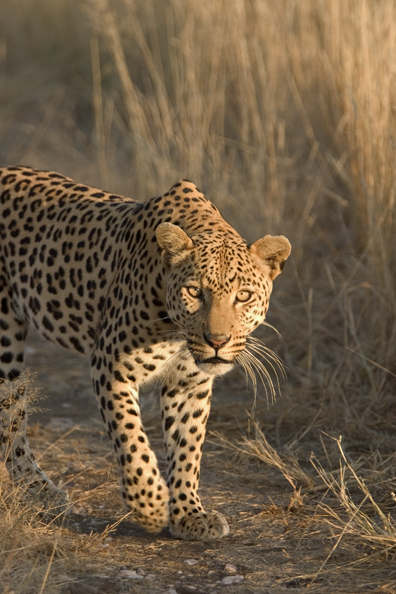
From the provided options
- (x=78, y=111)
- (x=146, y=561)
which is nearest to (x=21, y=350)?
(x=146, y=561)

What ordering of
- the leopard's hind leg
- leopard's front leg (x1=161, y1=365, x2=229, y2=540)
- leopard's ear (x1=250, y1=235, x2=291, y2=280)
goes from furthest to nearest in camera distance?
1. the leopard's hind leg
2. leopard's front leg (x1=161, y1=365, x2=229, y2=540)
3. leopard's ear (x1=250, y1=235, x2=291, y2=280)

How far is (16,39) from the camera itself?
480 inches

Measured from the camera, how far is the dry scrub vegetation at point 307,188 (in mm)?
5012

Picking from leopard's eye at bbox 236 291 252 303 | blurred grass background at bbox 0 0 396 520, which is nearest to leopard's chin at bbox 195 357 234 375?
leopard's eye at bbox 236 291 252 303

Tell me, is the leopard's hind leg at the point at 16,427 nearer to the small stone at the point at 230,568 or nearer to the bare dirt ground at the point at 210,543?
the bare dirt ground at the point at 210,543

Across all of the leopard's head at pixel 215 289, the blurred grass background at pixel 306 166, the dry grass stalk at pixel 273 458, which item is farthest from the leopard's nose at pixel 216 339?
the blurred grass background at pixel 306 166

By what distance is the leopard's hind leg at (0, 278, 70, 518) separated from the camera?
4.51m

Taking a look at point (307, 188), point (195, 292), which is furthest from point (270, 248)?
point (307, 188)

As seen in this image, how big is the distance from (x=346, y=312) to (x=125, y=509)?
2.18m

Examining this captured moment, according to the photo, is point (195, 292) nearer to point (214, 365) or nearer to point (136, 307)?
point (214, 365)

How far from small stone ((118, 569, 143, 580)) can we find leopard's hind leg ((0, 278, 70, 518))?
81cm

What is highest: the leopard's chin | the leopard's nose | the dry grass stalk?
the leopard's nose

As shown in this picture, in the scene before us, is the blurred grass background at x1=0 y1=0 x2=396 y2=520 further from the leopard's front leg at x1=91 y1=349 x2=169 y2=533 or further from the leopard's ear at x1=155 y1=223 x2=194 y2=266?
the leopard's ear at x1=155 y1=223 x2=194 y2=266

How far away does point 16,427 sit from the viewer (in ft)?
15.0
